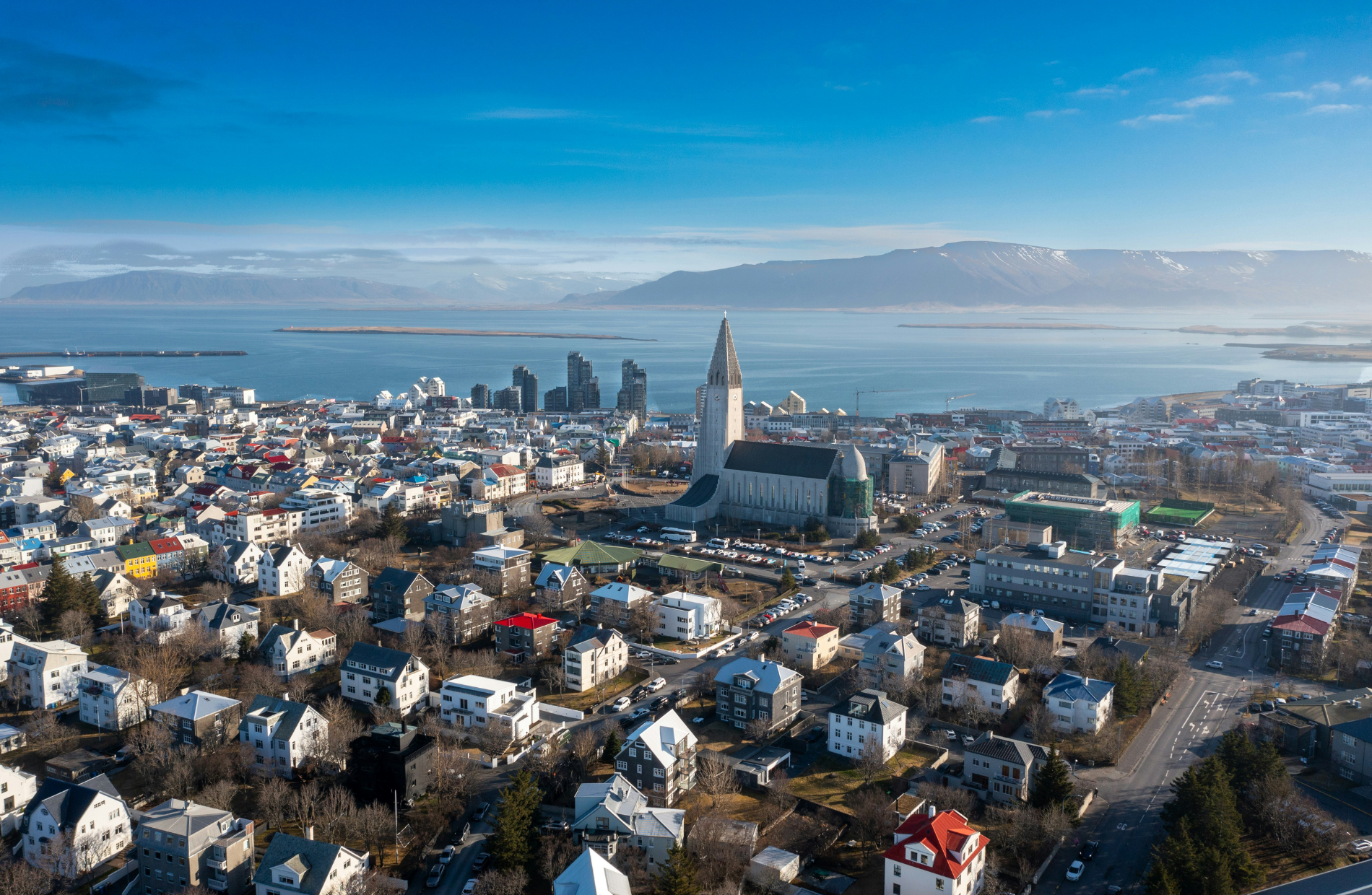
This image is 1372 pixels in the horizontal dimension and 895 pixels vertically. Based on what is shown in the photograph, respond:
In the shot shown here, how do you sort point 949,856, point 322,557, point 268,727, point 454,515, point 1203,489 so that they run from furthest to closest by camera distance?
1. point 1203,489
2. point 454,515
3. point 322,557
4. point 268,727
5. point 949,856

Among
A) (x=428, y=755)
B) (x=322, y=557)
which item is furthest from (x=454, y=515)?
(x=428, y=755)

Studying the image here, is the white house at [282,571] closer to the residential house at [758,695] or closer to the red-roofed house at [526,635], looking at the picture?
the red-roofed house at [526,635]

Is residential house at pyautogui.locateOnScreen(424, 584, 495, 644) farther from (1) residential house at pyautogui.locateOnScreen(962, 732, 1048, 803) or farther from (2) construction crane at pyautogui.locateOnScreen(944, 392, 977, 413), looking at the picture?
(2) construction crane at pyautogui.locateOnScreen(944, 392, 977, 413)

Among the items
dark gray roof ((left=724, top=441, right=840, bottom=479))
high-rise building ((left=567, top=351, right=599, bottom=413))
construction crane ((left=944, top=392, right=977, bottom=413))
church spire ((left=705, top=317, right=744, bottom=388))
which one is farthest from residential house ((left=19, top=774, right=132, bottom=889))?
construction crane ((left=944, top=392, right=977, bottom=413))

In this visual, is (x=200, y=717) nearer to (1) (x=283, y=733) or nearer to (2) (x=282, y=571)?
(1) (x=283, y=733)

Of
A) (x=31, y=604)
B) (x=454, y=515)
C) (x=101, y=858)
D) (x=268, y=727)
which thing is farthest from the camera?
(x=454, y=515)

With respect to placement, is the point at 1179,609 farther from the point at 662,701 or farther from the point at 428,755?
the point at 428,755
